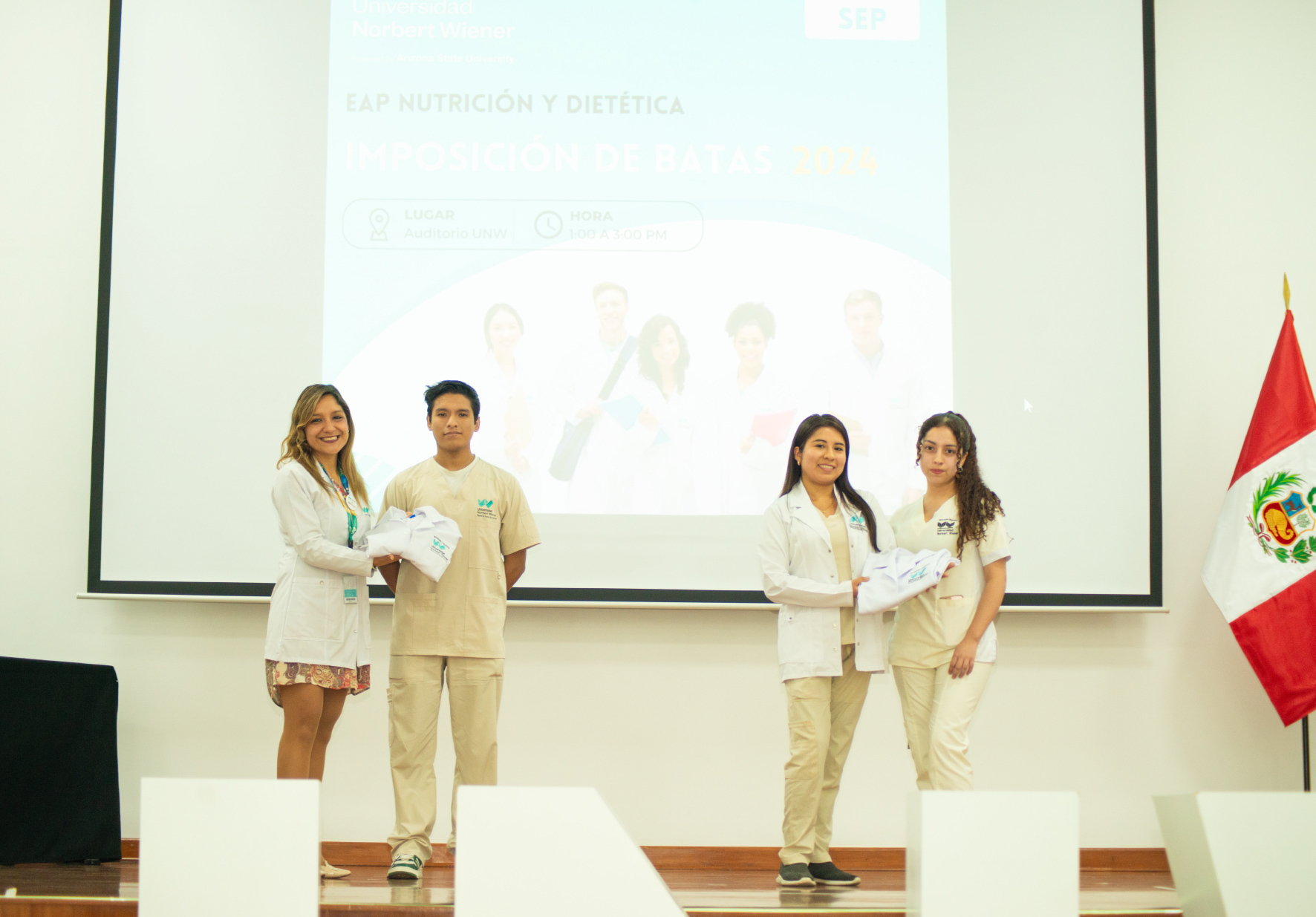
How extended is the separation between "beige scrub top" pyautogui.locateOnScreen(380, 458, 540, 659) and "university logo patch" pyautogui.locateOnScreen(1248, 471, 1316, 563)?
2.55 m

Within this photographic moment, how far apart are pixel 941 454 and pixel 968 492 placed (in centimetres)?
14

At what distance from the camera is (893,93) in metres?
3.89

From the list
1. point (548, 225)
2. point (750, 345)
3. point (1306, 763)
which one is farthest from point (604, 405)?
point (1306, 763)

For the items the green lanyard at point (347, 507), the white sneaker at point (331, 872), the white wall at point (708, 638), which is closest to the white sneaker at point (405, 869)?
the white sneaker at point (331, 872)

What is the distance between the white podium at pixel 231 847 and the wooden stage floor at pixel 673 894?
1.03 metres

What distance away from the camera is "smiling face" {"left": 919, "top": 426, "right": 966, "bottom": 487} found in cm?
306

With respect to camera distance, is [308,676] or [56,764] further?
[56,764]

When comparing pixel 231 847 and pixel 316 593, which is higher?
pixel 316 593

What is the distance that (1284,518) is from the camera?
366 centimetres

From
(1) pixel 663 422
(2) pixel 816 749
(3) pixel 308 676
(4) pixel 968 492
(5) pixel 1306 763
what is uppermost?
(1) pixel 663 422

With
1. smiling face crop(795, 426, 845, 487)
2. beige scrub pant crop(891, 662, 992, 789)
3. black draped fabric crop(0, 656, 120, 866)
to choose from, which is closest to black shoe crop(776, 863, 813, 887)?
beige scrub pant crop(891, 662, 992, 789)

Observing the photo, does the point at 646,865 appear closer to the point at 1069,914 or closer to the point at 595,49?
the point at 1069,914

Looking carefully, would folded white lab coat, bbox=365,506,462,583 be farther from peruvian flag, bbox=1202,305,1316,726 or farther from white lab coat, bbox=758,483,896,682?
peruvian flag, bbox=1202,305,1316,726

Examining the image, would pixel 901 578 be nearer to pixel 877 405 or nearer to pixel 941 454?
pixel 941 454
